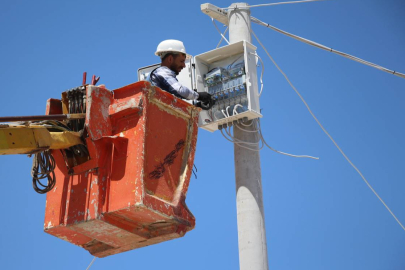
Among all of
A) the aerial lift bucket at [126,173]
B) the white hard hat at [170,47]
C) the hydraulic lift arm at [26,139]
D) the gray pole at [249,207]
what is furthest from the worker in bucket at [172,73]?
the hydraulic lift arm at [26,139]

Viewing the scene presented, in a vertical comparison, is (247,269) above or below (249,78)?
below

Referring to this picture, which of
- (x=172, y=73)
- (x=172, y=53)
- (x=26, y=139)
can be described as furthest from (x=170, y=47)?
(x=26, y=139)

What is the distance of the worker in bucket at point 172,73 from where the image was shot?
11641 mm

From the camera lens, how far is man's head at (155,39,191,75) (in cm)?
1220

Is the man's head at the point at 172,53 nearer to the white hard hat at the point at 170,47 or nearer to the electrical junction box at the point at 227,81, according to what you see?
the white hard hat at the point at 170,47

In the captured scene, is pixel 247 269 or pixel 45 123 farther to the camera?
pixel 247 269

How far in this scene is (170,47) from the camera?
12.2 metres

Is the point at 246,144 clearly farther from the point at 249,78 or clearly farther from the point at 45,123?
the point at 45,123

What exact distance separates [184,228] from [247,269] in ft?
5.65

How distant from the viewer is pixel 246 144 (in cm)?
1322

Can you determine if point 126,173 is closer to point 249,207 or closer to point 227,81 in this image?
point 249,207

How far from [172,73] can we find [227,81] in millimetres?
1661

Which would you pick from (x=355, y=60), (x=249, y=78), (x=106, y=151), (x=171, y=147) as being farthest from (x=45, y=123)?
(x=355, y=60)

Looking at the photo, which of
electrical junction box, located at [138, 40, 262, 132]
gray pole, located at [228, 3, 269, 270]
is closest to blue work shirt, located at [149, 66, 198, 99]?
electrical junction box, located at [138, 40, 262, 132]
